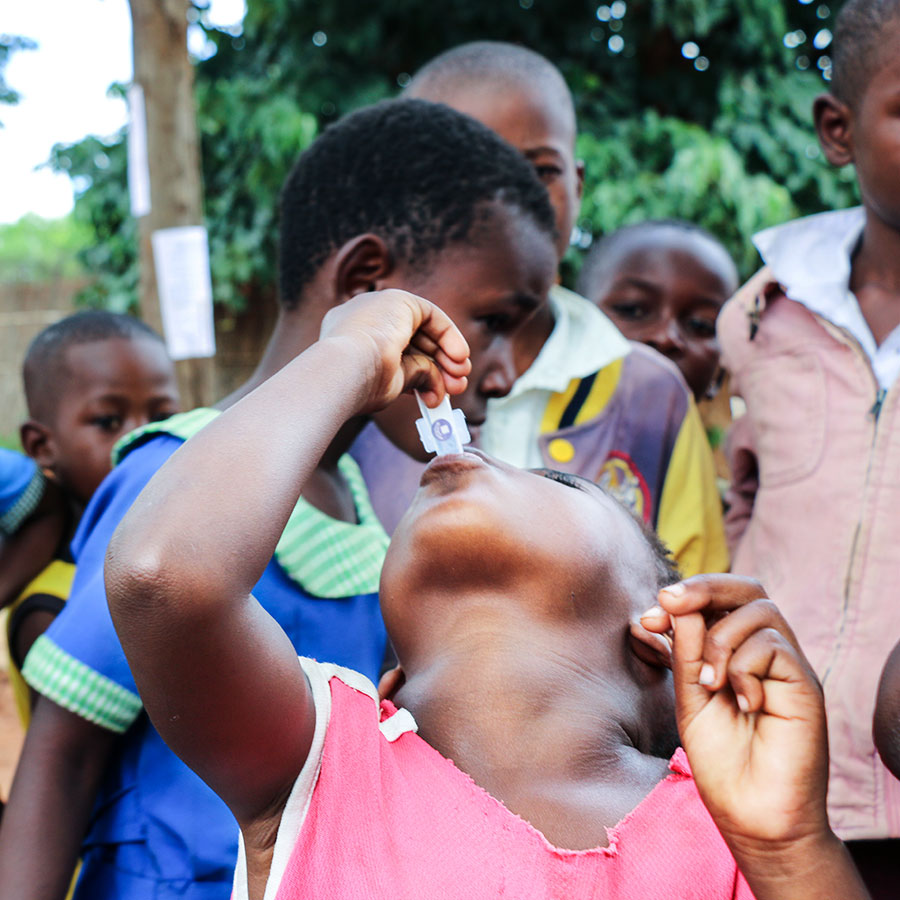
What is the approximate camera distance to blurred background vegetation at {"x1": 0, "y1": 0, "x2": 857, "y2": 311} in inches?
263

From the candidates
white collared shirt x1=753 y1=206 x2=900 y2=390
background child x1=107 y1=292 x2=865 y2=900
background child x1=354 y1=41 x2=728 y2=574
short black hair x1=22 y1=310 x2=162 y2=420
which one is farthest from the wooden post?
background child x1=107 y1=292 x2=865 y2=900

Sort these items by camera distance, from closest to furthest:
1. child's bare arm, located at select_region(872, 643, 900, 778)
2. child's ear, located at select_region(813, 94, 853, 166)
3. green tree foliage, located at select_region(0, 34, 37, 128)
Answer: child's bare arm, located at select_region(872, 643, 900, 778) → child's ear, located at select_region(813, 94, 853, 166) → green tree foliage, located at select_region(0, 34, 37, 128)

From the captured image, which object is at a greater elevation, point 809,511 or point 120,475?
point 120,475

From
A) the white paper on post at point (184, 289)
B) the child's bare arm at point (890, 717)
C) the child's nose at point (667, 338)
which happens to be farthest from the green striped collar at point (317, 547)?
the white paper on post at point (184, 289)

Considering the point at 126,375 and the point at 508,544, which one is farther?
the point at 126,375

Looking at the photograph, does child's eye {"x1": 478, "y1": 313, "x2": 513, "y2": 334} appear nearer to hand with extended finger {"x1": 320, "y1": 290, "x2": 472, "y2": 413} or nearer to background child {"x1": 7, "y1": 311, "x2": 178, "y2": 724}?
hand with extended finger {"x1": 320, "y1": 290, "x2": 472, "y2": 413}

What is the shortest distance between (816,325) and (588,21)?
19.7 ft

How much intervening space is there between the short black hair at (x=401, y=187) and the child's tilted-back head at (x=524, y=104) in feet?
2.58

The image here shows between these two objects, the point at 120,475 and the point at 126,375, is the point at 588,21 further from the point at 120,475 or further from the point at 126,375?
the point at 120,475

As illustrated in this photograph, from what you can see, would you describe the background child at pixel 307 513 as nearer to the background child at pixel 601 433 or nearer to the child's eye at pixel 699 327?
the background child at pixel 601 433

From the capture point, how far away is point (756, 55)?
712 centimetres

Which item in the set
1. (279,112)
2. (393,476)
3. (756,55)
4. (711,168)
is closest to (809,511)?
(393,476)

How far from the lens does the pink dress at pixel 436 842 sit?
105cm

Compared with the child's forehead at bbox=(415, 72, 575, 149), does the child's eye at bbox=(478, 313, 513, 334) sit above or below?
below
